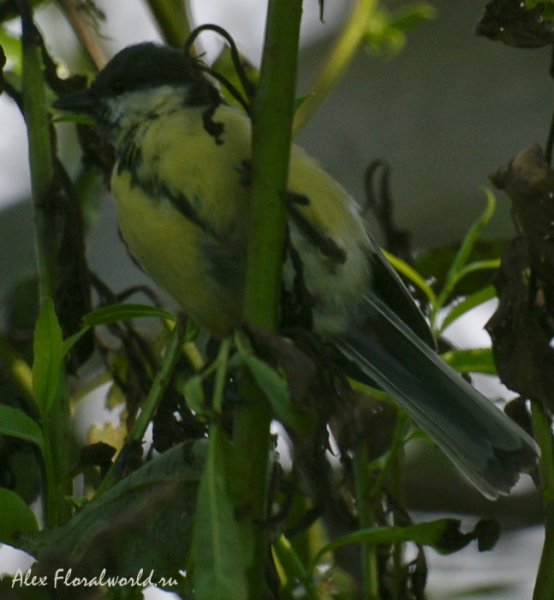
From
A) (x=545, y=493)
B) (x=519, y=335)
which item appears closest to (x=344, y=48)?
Result: (x=519, y=335)

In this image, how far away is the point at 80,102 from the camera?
101 centimetres

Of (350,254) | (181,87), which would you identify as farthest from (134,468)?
(181,87)

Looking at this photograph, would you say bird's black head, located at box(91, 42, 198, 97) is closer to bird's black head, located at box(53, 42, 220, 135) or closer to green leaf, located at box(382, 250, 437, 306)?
bird's black head, located at box(53, 42, 220, 135)

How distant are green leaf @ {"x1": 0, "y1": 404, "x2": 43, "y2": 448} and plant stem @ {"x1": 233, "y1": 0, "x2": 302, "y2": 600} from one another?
199mm

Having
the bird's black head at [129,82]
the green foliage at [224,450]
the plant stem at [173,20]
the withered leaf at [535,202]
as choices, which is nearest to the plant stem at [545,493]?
the green foliage at [224,450]

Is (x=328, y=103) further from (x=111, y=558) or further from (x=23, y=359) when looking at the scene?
(x=111, y=558)

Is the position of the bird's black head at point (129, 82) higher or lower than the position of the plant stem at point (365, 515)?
higher

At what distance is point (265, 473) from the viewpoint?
19.6 inches

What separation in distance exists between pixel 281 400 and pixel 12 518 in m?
0.26

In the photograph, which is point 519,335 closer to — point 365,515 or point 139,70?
point 365,515

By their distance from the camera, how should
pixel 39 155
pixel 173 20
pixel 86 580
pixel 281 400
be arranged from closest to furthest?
pixel 281 400
pixel 86 580
pixel 39 155
pixel 173 20

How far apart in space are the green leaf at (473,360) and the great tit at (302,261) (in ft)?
0.05

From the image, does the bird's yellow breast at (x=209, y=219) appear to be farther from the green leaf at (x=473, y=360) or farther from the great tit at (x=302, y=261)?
the green leaf at (x=473, y=360)

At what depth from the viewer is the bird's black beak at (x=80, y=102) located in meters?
1.00
